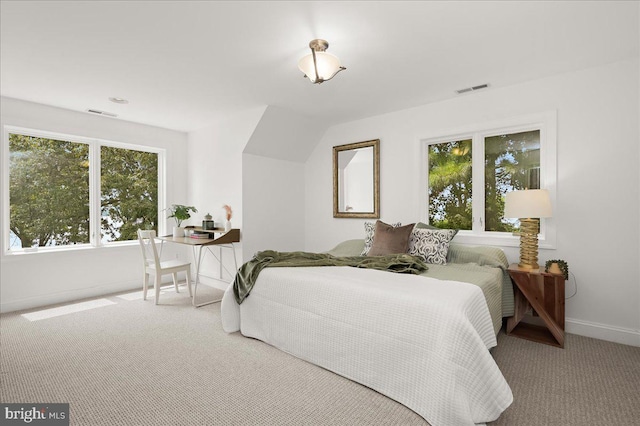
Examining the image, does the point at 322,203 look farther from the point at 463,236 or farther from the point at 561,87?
the point at 561,87

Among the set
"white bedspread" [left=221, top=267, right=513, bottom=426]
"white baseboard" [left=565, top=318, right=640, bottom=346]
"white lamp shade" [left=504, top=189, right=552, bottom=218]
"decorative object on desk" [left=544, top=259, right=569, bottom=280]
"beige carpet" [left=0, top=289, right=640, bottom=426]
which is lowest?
"beige carpet" [left=0, top=289, right=640, bottom=426]

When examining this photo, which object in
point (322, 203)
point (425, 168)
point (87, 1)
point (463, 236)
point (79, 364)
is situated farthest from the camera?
point (322, 203)

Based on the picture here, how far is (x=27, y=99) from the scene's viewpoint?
12.2 feet

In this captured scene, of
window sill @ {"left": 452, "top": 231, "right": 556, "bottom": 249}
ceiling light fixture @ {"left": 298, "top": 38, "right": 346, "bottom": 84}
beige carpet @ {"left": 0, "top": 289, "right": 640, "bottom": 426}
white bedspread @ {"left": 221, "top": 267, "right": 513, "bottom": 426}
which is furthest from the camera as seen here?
Answer: window sill @ {"left": 452, "top": 231, "right": 556, "bottom": 249}

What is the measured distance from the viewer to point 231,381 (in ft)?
7.30

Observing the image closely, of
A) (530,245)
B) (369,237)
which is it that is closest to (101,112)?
(369,237)

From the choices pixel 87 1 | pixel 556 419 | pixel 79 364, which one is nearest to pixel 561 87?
pixel 556 419

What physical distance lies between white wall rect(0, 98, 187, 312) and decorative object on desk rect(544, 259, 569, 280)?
16.0ft

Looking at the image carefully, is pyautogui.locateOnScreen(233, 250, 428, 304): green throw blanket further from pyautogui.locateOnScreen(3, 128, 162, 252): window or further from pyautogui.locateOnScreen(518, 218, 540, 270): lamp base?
pyautogui.locateOnScreen(3, 128, 162, 252): window

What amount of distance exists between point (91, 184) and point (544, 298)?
526 centimetres

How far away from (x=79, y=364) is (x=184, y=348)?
720 mm

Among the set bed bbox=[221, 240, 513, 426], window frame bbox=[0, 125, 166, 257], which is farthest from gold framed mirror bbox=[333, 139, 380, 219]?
window frame bbox=[0, 125, 166, 257]

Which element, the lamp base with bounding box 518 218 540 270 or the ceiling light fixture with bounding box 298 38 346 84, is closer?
the ceiling light fixture with bounding box 298 38 346 84

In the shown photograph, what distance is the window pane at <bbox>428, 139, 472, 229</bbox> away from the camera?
3758mm
